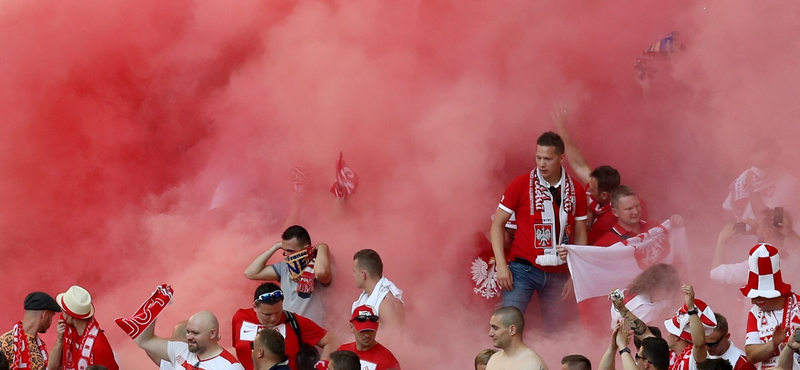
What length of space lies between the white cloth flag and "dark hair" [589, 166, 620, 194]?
1.17ft

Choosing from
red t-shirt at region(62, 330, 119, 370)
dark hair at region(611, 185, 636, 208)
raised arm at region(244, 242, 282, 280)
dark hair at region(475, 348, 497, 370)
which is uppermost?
raised arm at region(244, 242, 282, 280)

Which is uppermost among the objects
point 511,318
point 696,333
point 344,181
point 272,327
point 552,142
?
point 344,181

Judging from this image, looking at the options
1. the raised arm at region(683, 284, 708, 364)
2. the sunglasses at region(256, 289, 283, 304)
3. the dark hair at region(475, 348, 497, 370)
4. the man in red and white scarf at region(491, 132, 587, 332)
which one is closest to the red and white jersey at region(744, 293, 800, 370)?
the raised arm at region(683, 284, 708, 364)

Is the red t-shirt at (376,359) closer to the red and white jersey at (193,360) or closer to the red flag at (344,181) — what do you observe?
the red and white jersey at (193,360)

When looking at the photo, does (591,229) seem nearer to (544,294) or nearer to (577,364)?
(544,294)

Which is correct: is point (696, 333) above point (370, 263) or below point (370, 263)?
below

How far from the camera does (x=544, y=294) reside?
699 centimetres

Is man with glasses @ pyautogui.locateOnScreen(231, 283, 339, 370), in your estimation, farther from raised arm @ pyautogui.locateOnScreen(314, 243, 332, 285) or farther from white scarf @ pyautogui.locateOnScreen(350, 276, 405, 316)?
raised arm @ pyautogui.locateOnScreen(314, 243, 332, 285)

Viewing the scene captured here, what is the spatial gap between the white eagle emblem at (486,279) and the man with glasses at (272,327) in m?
1.51

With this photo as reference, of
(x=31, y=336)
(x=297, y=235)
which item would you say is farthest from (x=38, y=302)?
(x=297, y=235)

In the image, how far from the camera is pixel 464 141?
7887mm

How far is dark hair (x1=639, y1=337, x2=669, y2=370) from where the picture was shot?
509 centimetres

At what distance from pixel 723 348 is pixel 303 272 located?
2683mm

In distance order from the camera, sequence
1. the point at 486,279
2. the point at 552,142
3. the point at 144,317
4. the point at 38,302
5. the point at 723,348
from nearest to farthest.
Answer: the point at 723,348, the point at 144,317, the point at 38,302, the point at 552,142, the point at 486,279
